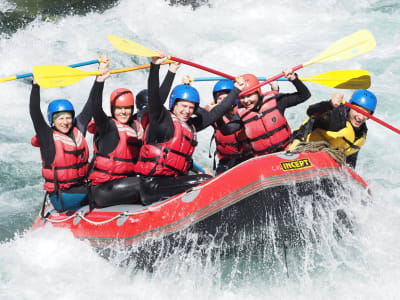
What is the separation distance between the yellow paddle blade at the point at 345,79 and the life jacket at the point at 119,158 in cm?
170

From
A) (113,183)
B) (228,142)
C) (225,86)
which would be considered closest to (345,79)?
(225,86)

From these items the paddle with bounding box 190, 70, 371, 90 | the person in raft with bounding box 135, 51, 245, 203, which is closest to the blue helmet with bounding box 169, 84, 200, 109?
the person in raft with bounding box 135, 51, 245, 203

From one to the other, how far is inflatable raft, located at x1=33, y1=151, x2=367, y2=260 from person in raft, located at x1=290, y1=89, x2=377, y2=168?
20.8 inches

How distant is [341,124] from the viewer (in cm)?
407

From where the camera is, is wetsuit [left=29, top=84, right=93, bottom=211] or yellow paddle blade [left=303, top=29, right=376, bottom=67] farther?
yellow paddle blade [left=303, top=29, right=376, bottom=67]

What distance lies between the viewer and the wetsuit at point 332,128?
3.98 m

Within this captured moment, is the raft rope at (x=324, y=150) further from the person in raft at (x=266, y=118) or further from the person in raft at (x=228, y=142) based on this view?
the person in raft at (x=228, y=142)

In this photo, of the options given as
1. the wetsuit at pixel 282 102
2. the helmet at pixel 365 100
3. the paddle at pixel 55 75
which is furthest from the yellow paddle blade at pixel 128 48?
the helmet at pixel 365 100

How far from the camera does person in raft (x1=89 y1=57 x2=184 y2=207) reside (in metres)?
3.86

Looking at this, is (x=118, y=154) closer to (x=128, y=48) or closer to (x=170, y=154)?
(x=170, y=154)

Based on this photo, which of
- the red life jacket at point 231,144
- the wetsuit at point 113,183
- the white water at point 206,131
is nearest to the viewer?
the white water at point 206,131

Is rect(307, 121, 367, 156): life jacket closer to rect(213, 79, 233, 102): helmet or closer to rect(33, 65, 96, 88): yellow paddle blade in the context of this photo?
rect(213, 79, 233, 102): helmet

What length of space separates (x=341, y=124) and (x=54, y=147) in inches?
97.2

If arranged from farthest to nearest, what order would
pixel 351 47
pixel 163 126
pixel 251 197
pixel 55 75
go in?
1. pixel 351 47
2. pixel 55 75
3. pixel 163 126
4. pixel 251 197
